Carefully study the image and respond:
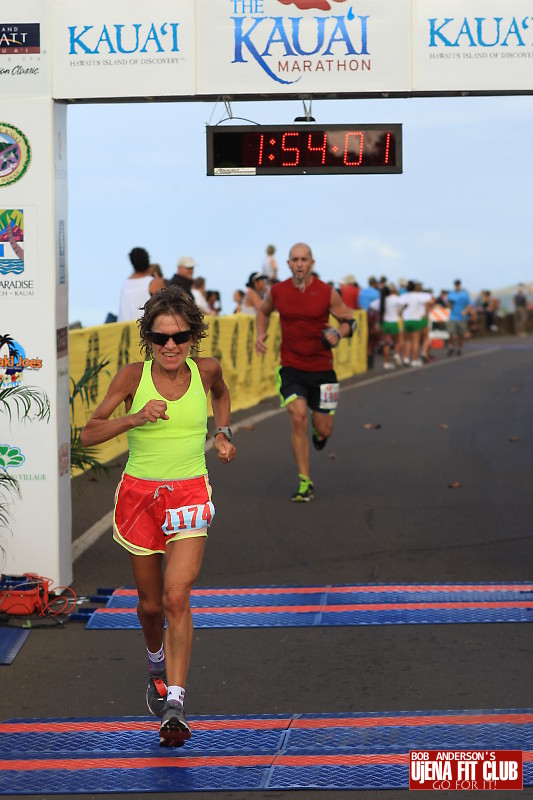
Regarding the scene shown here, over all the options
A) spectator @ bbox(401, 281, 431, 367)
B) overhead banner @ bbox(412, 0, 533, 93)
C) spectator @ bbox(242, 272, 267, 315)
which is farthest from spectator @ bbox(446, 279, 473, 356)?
overhead banner @ bbox(412, 0, 533, 93)

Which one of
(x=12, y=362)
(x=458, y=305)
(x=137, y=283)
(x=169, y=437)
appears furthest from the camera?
(x=458, y=305)

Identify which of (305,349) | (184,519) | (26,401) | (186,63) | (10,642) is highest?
(186,63)

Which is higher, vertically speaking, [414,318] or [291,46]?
[291,46]

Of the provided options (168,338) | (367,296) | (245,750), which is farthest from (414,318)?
(245,750)

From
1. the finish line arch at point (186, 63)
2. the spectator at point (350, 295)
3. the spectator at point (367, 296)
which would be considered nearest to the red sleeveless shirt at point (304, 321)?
the finish line arch at point (186, 63)

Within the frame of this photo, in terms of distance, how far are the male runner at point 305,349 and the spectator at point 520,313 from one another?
4682cm

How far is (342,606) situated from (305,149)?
115 inches

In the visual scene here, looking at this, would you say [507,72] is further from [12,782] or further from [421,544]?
[12,782]

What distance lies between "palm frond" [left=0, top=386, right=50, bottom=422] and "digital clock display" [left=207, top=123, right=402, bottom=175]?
71.3 inches

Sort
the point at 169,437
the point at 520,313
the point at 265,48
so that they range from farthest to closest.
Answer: the point at 520,313
the point at 265,48
the point at 169,437

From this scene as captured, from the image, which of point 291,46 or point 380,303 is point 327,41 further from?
point 380,303

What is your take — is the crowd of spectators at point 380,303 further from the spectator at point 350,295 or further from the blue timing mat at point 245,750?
the blue timing mat at point 245,750

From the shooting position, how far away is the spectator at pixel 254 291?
22.9 metres

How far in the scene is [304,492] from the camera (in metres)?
12.8
